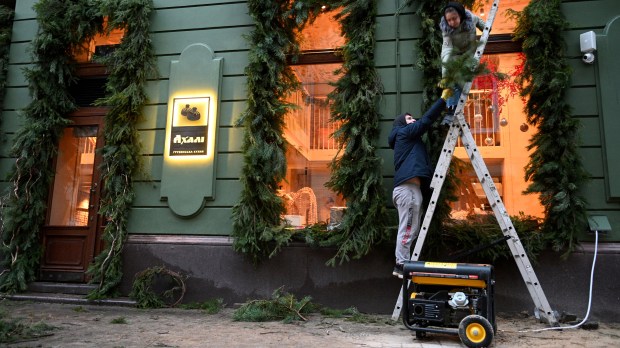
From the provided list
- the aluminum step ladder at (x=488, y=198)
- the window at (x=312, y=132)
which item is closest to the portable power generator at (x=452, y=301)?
the aluminum step ladder at (x=488, y=198)

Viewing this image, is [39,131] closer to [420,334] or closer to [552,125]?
[420,334]

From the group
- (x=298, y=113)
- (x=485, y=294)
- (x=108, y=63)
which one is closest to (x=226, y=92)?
(x=298, y=113)

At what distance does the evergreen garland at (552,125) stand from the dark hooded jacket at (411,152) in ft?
5.06

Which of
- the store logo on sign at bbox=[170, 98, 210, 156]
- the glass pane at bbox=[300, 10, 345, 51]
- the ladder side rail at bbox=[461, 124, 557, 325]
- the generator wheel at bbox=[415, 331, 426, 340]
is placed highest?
the glass pane at bbox=[300, 10, 345, 51]

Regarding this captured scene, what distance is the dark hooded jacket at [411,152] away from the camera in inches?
207

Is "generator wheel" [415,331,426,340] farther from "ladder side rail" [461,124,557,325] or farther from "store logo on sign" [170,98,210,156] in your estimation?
"store logo on sign" [170,98,210,156]

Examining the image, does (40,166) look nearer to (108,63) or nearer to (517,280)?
(108,63)

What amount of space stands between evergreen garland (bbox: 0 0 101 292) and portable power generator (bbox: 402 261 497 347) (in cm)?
610

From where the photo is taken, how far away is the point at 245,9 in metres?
7.16

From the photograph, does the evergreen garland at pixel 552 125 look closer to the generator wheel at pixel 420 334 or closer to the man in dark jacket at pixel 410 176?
the man in dark jacket at pixel 410 176

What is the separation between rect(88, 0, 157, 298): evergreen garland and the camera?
22.1 ft

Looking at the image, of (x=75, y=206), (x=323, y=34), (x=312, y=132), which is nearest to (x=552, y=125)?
(x=312, y=132)

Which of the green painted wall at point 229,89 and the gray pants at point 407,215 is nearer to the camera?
the gray pants at point 407,215

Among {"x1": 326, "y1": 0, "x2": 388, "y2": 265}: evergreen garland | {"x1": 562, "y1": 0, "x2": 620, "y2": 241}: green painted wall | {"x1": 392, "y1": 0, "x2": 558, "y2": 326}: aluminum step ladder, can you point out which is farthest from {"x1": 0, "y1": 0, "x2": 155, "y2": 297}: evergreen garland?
{"x1": 562, "y1": 0, "x2": 620, "y2": 241}: green painted wall
